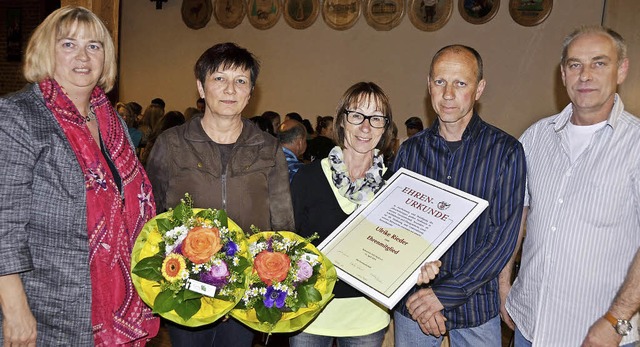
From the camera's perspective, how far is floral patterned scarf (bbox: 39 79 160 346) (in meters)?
2.55

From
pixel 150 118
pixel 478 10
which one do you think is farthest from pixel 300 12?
pixel 150 118

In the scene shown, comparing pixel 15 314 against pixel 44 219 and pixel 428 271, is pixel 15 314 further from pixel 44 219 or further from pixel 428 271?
pixel 428 271

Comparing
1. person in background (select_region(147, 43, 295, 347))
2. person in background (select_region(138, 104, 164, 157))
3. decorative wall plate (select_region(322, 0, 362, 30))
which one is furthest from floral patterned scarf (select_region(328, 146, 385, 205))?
decorative wall plate (select_region(322, 0, 362, 30))

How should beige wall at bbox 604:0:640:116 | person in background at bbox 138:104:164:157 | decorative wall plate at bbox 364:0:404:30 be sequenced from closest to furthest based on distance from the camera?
beige wall at bbox 604:0:640:116 → person in background at bbox 138:104:164:157 → decorative wall plate at bbox 364:0:404:30

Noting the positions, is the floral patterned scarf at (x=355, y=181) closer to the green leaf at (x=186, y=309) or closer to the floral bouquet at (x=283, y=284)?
the floral bouquet at (x=283, y=284)

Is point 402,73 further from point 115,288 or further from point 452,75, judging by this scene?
point 115,288

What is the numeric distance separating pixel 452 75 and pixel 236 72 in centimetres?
101

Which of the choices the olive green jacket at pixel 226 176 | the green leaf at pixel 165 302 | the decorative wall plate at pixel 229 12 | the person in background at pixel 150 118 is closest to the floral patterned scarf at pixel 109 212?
the olive green jacket at pixel 226 176

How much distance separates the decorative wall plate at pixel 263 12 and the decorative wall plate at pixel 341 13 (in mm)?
1043

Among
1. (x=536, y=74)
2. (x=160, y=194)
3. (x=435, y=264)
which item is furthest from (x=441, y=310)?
(x=536, y=74)

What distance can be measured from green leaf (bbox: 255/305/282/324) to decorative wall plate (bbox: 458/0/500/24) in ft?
28.5

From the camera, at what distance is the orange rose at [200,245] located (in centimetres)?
224

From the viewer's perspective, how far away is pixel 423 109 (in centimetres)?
1055

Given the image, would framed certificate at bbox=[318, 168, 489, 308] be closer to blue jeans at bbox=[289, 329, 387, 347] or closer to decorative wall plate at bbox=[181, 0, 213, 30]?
blue jeans at bbox=[289, 329, 387, 347]
